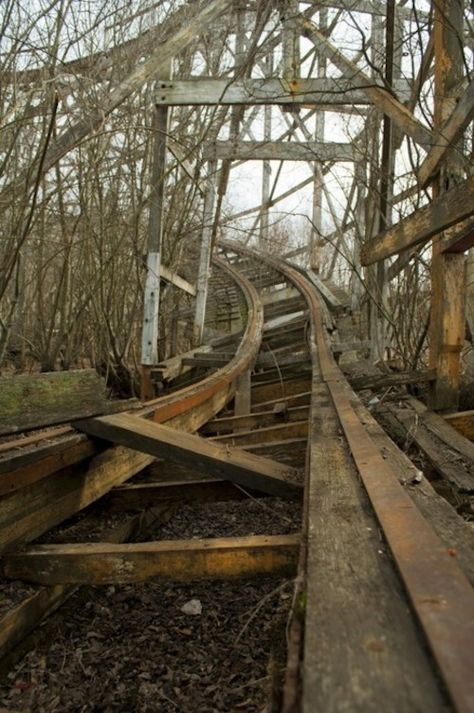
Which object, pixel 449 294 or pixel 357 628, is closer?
pixel 357 628

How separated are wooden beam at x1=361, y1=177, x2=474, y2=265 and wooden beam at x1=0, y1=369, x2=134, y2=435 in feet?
6.85

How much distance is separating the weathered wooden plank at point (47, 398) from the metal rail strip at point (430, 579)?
1109mm

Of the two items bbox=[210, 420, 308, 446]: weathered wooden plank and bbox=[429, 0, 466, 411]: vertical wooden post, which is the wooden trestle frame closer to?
bbox=[429, 0, 466, 411]: vertical wooden post

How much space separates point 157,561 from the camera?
5.74 ft

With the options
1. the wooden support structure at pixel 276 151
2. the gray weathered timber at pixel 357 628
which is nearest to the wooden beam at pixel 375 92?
the wooden support structure at pixel 276 151

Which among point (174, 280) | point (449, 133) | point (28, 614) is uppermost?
point (449, 133)

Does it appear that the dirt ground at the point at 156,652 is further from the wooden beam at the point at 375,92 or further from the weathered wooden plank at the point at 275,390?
the wooden beam at the point at 375,92

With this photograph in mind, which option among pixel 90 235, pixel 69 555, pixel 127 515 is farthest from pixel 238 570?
pixel 90 235

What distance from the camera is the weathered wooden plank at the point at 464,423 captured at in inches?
128

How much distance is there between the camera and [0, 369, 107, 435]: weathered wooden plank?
1.84 meters

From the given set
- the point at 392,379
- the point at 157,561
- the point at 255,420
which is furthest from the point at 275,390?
the point at 157,561

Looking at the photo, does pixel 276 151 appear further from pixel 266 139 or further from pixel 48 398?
pixel 48 398

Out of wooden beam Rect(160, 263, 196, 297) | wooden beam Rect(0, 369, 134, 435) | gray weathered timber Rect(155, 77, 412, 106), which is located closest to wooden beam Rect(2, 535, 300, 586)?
wooden beam Rect(0, 369, 134, 435)

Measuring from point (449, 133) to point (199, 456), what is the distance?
2532 millimetres
